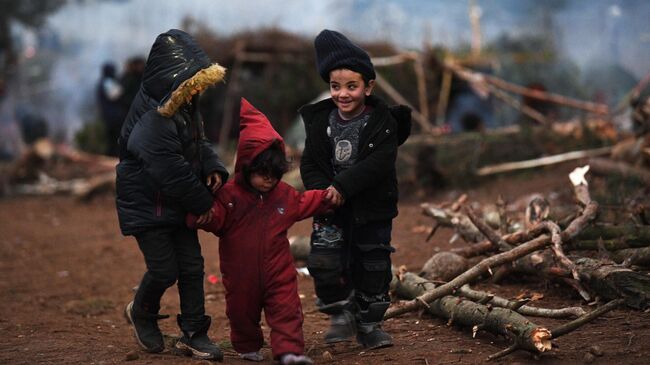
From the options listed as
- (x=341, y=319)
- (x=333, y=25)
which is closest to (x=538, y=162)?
(x=341, y=319)

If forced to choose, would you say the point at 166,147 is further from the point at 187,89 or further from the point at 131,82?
the point at 131,82

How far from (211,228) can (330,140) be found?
2.74ft

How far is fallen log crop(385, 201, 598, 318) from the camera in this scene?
17.8 feet

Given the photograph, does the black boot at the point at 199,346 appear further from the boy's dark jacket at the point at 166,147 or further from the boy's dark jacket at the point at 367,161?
the boy's dark jacket at the point at 367,161

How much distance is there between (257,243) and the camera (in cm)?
462

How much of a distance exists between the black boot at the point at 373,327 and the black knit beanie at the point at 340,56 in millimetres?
1232

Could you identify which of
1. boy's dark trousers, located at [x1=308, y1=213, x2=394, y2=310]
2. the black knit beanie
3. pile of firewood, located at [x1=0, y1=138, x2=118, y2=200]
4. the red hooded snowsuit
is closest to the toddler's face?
the red hooded snowsuit

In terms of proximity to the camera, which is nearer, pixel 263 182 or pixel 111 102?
pixel 263 182

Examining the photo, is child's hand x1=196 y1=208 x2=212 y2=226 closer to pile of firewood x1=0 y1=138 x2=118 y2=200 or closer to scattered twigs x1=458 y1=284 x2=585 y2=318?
scattered twigs x1=458 y1=284 x2=585 y2=318

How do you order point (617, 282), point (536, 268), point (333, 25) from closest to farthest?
point (617, 282) → point (536, 268) → point (333, 25)

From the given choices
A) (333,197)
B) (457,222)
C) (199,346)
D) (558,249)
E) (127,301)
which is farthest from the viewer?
(127,301)

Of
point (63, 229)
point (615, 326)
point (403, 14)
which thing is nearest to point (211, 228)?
point (615, 326)

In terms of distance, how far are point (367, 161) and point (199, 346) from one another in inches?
51.7

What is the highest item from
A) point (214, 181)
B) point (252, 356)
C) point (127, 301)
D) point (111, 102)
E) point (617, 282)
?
point (214, 181)
